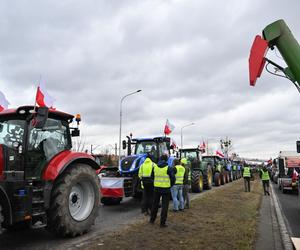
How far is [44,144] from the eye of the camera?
720 cm

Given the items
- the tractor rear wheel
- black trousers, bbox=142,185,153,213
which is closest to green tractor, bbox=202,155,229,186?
the tractor rear wheel

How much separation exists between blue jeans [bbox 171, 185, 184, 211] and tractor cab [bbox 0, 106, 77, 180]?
4801 millimetres

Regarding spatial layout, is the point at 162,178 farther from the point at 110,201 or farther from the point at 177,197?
the point at 110,201

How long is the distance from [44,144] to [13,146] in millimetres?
738

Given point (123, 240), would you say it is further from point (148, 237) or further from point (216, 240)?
point (216, 240)

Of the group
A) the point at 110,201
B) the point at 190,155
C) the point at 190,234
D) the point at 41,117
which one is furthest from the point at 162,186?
the point at 190,155

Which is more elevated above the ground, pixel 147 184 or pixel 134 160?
pixel 134 160

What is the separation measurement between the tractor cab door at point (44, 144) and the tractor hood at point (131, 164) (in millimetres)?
4524

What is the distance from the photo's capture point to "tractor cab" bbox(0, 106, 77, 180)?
6.29 meters

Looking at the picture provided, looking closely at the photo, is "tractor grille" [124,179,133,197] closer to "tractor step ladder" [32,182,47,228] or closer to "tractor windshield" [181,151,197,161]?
"tractor step ladder" [32,182,47,228]

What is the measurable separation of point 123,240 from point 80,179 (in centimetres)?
159

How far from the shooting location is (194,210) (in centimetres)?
1121

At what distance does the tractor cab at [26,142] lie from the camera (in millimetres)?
6293

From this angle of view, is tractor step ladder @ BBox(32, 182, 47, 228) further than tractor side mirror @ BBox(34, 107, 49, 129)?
Yes
